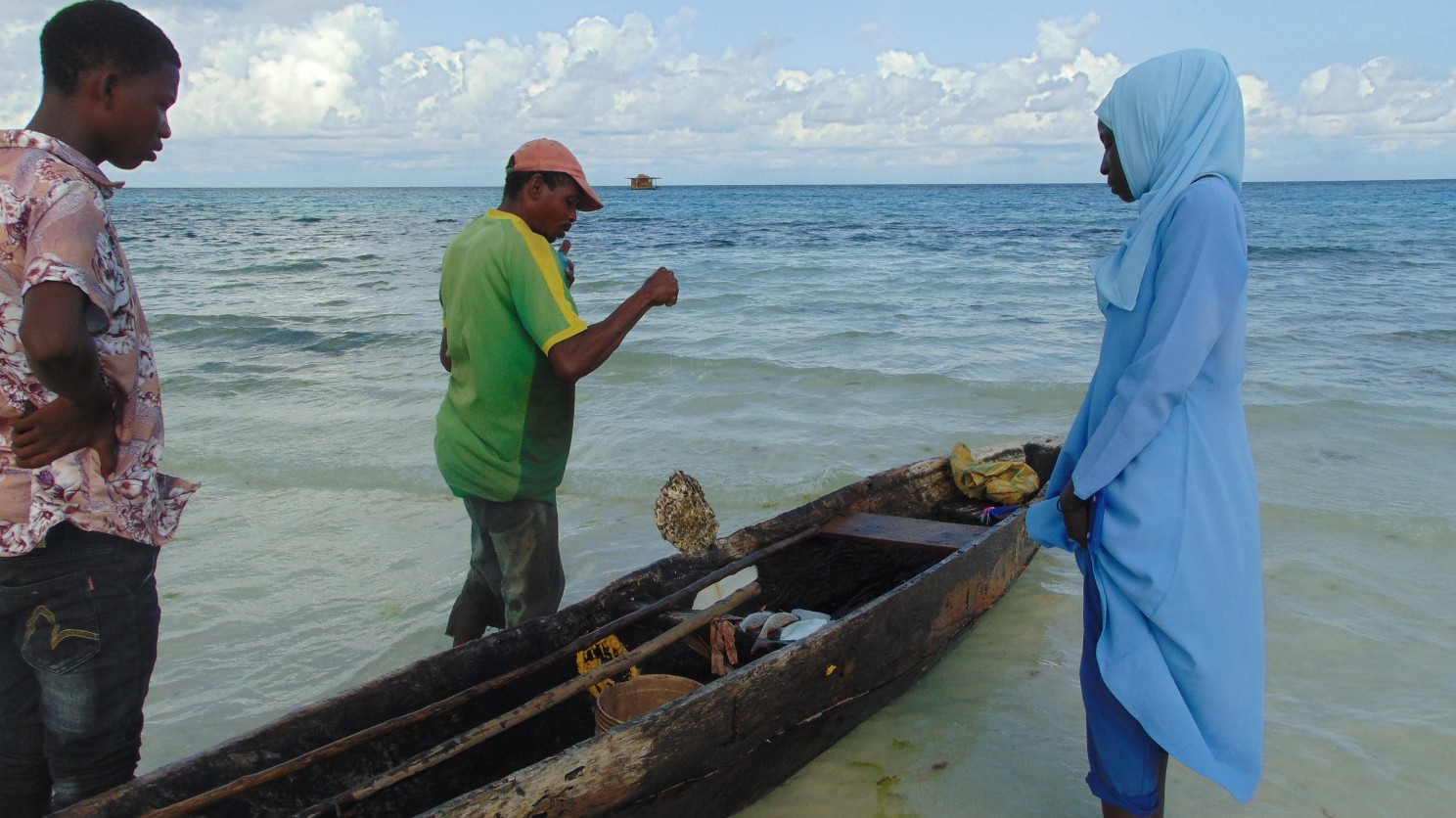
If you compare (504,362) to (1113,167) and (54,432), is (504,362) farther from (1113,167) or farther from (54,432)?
(1113,167)

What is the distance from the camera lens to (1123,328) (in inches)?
89.8

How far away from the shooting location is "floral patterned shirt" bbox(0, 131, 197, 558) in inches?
76.2

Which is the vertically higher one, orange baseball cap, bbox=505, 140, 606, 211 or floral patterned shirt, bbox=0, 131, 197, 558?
orange baseball cap, bbox=505, 140, 606, 211

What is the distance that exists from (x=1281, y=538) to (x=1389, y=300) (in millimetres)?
11899

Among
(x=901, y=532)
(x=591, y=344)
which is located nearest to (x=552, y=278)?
(x=591, y=344)

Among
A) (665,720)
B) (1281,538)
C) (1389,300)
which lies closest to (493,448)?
(665,720)

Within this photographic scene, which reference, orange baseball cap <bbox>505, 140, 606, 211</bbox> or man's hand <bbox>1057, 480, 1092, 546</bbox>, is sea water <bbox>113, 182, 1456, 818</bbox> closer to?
man's hand <bbox>1057, 480, 1092, 546</bbox>

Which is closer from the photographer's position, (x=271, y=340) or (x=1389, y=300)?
(x=271, y=340)

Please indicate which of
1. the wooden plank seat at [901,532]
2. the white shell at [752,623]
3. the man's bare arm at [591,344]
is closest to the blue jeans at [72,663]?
the man's bare arm at [591,344]

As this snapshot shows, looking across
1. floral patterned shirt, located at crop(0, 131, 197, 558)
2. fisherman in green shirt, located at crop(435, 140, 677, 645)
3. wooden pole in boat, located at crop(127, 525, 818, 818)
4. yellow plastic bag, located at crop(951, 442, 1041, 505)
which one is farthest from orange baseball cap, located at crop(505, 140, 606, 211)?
yellow plastic bag, located at crop(951, 442, 1041, 505)

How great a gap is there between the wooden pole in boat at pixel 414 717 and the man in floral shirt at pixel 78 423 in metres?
0.24

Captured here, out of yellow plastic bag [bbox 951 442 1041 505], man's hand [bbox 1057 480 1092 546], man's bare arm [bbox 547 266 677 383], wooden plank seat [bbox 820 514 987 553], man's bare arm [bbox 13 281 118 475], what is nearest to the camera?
man's bare arm [bbox 13 281 118 475]

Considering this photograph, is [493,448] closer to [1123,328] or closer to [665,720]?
[665,720]

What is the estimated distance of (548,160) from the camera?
3.14m
